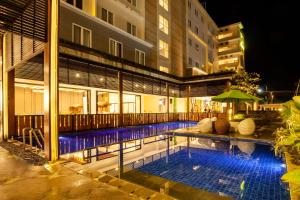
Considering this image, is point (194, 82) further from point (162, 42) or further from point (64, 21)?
point (64, 21)

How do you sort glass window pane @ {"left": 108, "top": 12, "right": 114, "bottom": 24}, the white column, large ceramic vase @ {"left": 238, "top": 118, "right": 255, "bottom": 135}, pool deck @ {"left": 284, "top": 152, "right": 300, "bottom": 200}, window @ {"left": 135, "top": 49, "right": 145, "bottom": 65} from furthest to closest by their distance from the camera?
window @ {"left": 135, "top": 49, "right": 145, "bottom": 65}, glass window pane @ {"left": 108, "top": 12, "right": 114, "bottom": 24}, the white column, large ceramic vase @ {"left": 238, "top": 118, "right": 255, "bottom": 135}, pool deck @ {"left": 284, "top": 152, "right": 300, "bottom": 200}

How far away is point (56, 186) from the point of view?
3191 millimetres

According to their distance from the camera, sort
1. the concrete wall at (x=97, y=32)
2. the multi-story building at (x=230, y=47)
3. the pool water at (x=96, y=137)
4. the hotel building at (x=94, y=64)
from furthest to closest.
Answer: the multi-story building at (x=230, y=47) < the concrete wall at (x=97, y=32) < the pool water at (x=96, y=137) < the hotel building at (x=94, y=64)

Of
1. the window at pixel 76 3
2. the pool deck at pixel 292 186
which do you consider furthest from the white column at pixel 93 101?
the pool deck at pixel 292 186

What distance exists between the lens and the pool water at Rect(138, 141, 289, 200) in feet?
15.5

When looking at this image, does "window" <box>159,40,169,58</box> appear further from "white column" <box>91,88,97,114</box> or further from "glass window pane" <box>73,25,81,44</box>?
"white column" <box>91,88,97,114</box>

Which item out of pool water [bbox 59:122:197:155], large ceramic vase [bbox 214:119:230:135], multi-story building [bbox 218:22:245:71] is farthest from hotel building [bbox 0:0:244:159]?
multi-story building [bbox 218:22:245:71]

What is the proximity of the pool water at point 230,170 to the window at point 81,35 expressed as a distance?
10339 mm

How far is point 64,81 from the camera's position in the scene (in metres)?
11.2

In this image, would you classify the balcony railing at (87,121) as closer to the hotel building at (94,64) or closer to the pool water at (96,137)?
the hotel building at (94,64)

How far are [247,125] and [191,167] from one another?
438 centimetres

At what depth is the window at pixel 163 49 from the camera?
23.3 m

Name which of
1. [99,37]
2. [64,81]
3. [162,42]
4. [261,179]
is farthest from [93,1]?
[261,179]

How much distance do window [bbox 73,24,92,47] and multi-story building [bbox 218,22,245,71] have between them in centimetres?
4069
